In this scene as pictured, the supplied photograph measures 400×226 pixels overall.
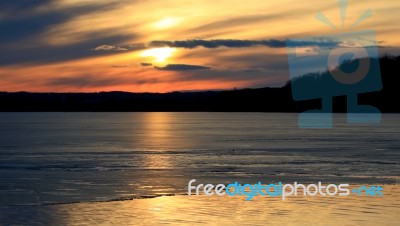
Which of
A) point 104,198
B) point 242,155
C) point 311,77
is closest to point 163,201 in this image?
point 104,198

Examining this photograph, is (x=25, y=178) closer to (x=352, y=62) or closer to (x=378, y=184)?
(x=378, y=184)

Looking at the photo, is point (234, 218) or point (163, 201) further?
point (163, 201)

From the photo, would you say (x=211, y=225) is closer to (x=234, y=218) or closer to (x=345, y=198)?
(x=234, y=218)

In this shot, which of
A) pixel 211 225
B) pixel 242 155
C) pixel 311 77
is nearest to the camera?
pixel 211 225

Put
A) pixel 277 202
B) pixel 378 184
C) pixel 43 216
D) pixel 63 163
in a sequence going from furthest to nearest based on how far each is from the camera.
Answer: pixel 63 163
pixel 378 184
pixel 277 202
pixel 43 216

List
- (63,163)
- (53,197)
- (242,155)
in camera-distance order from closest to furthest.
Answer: (53,197), (63,163), (242,155)

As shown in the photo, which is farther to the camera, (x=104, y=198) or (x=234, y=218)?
(x=104, y=198)

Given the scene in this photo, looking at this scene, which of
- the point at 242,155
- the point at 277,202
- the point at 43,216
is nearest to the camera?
the point at 43,216

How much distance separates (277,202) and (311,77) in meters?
149

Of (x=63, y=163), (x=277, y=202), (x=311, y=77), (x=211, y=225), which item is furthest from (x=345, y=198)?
(x=311, y=77)

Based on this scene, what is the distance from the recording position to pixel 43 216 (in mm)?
18578

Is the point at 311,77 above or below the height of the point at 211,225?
above

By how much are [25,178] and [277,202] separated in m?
11.9

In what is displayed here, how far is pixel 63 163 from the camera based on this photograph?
36.4m
